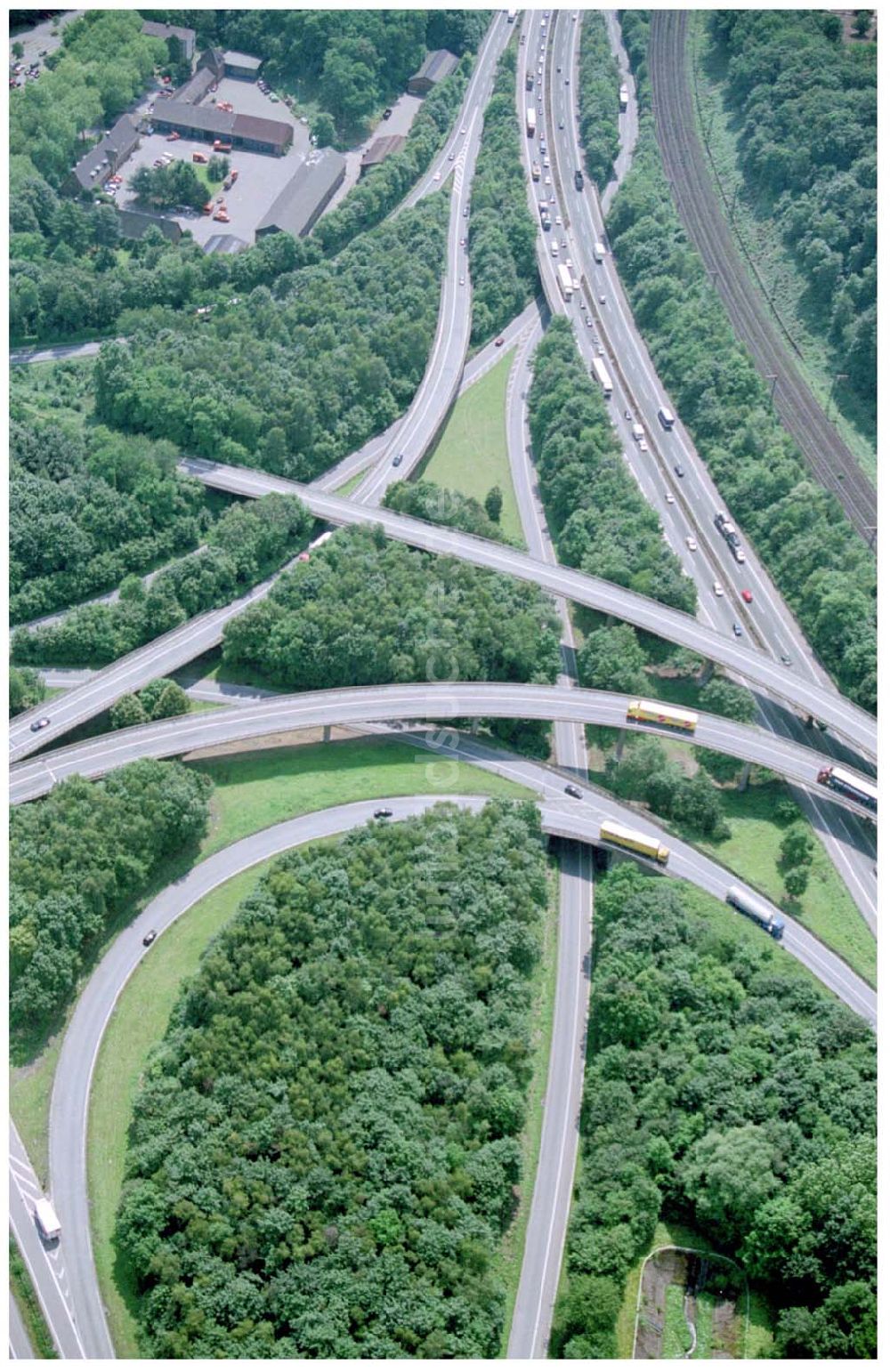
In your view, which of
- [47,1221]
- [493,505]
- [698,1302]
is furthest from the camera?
[493,505]

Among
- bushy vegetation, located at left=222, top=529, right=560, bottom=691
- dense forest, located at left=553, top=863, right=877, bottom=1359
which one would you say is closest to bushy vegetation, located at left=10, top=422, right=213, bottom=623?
bushy vegetation, located at left=222, top=529, right=560, bottom=691

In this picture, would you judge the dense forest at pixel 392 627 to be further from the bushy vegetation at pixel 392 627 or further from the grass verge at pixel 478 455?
the grass verge at pixel 478 455

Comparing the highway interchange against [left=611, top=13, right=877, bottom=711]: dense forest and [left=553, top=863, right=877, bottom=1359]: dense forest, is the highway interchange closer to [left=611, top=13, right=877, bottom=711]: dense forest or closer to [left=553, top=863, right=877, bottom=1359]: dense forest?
[left=611, top=13, right=877, bottom=711]: dense forest

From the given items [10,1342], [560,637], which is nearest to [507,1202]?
[10,1342]

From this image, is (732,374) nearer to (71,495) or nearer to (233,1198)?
(71,495)

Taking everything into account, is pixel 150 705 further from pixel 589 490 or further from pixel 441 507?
pixel 589 490

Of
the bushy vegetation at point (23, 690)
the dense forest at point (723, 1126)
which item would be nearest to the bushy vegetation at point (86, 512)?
the bushy vegetation at point (23, 690)

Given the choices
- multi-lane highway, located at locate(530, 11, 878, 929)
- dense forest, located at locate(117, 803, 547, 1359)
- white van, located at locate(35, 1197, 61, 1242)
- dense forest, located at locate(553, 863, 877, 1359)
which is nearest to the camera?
dense forest, located at locate(117, 803, 547, 1359)

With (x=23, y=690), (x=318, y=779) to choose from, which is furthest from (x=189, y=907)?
(x=23, y=690)
